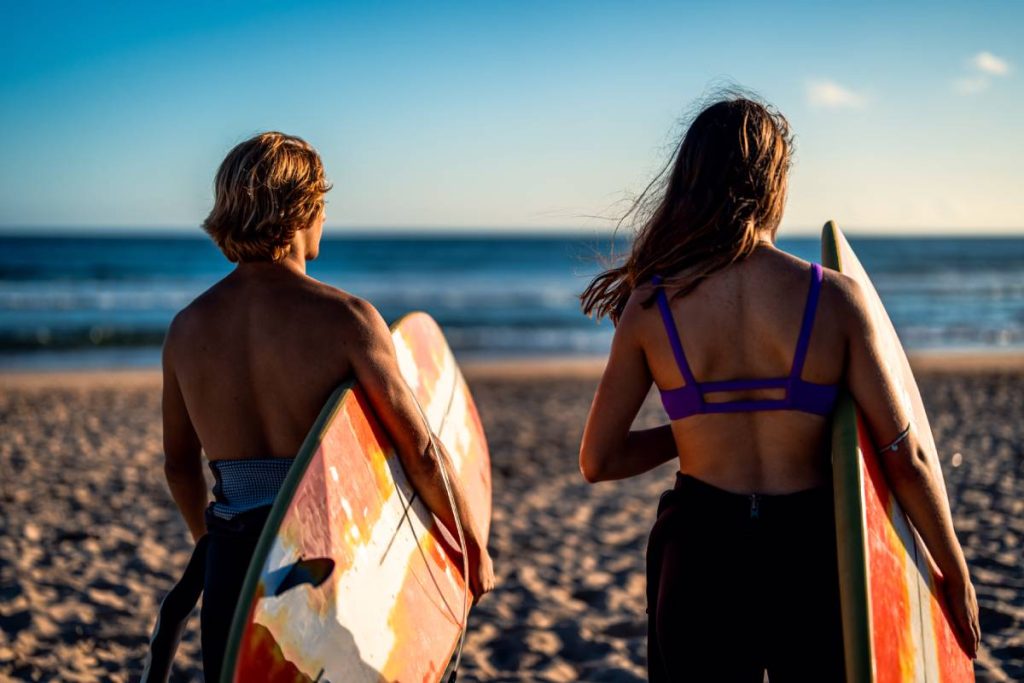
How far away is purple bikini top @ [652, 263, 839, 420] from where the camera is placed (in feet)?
5.37

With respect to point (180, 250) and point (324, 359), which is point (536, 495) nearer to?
point (324, 359)

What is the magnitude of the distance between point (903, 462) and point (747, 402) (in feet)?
1.19

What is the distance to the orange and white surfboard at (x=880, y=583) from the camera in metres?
1.61

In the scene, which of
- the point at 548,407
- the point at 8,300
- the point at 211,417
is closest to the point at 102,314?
the point at 8,300

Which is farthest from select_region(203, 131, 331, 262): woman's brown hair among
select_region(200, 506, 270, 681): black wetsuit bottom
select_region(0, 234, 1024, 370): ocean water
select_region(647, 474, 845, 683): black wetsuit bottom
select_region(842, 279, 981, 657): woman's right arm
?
select_region(842, 279, 981, 657): woman's right arm

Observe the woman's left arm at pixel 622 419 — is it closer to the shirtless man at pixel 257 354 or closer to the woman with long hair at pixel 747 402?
the woman with long hair at pixel 747 402

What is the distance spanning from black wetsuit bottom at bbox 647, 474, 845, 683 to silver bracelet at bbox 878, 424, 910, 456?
147 millimetres

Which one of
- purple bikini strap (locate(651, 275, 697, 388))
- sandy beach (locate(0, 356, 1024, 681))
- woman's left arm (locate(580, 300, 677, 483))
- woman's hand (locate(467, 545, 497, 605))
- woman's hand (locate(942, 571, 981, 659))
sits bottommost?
sandy beach (locate(0, 356, 1024, 681))

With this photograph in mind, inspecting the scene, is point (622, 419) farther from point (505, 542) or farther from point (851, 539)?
point (505, 542)

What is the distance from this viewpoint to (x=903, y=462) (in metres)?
1.77

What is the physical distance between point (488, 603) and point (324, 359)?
2.41m

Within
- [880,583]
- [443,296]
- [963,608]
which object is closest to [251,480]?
[880,583]

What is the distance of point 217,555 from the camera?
189cm

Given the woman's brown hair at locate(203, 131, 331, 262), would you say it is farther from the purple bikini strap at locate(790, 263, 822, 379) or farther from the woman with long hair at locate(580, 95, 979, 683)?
the purple bikini strap at locate(790, 263, 822, 379)
